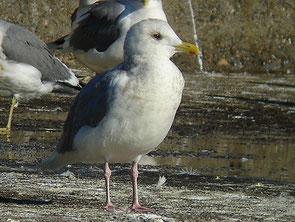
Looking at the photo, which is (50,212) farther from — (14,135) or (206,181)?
(14,135)

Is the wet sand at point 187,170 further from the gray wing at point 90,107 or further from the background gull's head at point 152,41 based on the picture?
the background gull's head at point 152,41

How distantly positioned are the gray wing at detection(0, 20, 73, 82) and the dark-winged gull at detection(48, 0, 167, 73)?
1.17m

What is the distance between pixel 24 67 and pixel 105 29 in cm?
213

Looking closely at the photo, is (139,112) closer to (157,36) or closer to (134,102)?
(134,102)

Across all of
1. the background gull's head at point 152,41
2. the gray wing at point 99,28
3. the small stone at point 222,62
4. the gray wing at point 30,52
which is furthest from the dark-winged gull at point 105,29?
the background gull's head at point 152,41

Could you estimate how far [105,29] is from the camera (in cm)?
1230

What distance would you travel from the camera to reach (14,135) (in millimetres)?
9656

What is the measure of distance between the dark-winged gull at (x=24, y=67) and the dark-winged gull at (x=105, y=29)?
1205mm

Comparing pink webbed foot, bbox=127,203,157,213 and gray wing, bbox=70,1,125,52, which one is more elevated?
gray wing, bbox=70,1,125,52

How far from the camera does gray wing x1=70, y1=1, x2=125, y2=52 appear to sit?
12141 millimetres

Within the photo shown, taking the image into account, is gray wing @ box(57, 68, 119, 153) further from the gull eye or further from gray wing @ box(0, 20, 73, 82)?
gray wing @ box(0, 20, 73, 82)

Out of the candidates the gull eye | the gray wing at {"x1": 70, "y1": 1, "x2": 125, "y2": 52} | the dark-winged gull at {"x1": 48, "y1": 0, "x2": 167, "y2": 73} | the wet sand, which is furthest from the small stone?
the gull eye

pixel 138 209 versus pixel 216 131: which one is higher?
pixel 138 209

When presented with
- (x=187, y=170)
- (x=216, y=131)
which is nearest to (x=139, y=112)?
(x=187, y=170)
